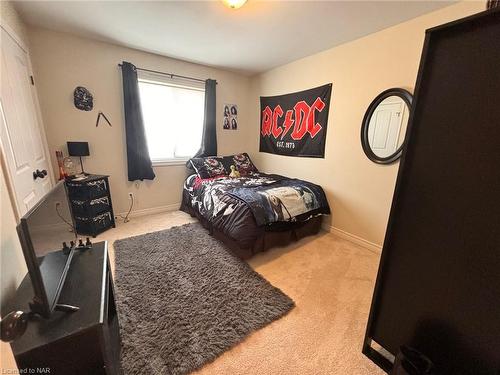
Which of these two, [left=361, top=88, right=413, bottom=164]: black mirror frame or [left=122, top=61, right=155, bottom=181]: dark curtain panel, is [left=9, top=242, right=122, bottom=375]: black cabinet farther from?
[left=361, top=88, right=413, bottom=164]: black mirror frame

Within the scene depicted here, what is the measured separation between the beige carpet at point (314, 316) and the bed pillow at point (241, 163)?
158 cm

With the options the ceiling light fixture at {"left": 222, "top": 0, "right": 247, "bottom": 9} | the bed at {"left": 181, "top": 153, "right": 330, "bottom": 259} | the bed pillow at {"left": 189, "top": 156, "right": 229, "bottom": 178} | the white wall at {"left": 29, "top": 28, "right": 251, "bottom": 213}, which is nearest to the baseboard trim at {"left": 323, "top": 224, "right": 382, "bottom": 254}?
the bed at {"left": 181, "top": 153, "right": 330, "bottom": 259}

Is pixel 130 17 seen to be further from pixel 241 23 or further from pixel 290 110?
pixel 290 110

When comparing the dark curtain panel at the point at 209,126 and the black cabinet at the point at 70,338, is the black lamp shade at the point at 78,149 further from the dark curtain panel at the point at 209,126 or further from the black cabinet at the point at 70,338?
the black cabinet at the point at 70,338

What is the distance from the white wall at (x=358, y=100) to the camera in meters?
1.99

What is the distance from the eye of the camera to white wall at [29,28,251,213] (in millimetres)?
2371

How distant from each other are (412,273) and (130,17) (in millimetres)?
2963

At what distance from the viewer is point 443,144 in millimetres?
844

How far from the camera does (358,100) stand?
7.88 ft

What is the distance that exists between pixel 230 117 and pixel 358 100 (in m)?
2.11

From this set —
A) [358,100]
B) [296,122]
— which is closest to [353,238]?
Answer: [358,100]

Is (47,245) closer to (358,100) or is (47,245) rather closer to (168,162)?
(168,162)

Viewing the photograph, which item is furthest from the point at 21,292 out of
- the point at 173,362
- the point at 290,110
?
the point at 290,110

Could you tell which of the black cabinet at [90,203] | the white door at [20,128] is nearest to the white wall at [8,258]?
the white door at [20,128]
